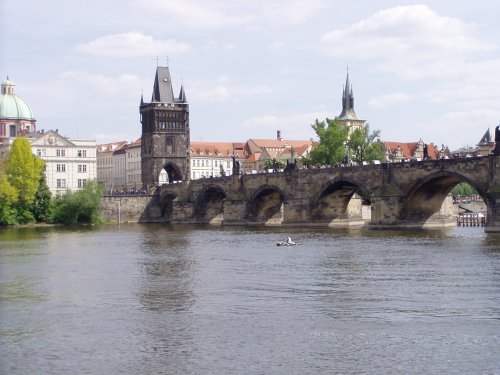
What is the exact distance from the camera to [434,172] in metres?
68.6

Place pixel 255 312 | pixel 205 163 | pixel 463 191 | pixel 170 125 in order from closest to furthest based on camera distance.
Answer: pixel 255 312 < pixel 170 125 < pixel 463 191 < pixel 205 163

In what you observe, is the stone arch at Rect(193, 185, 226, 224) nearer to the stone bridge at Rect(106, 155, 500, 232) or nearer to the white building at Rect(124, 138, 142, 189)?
the stone bridge at Rect(106, 155, 500, 232)

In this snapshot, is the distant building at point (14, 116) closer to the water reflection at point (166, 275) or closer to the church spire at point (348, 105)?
the church spire at point (348, 105)

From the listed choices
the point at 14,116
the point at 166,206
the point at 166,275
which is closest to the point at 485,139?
the point at 166,206

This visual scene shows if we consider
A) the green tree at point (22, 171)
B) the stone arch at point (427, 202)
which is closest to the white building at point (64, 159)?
the green tree at point (22, 171)

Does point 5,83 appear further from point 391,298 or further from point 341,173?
point 391,298

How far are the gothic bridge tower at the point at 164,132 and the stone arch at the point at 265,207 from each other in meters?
32.7

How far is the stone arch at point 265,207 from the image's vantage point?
3775 inches

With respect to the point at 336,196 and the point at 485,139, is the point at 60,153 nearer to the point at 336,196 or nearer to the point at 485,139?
the point at 336,196

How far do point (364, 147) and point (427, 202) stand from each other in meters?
40.9

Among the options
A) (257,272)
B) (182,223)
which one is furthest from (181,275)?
(182,223)

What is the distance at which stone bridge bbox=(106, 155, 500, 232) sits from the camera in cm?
6644

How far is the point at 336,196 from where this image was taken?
86000 millimetres

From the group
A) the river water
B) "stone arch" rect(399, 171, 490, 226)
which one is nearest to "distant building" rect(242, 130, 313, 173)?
"stone arch" rect(399, 171, 490, 226)
